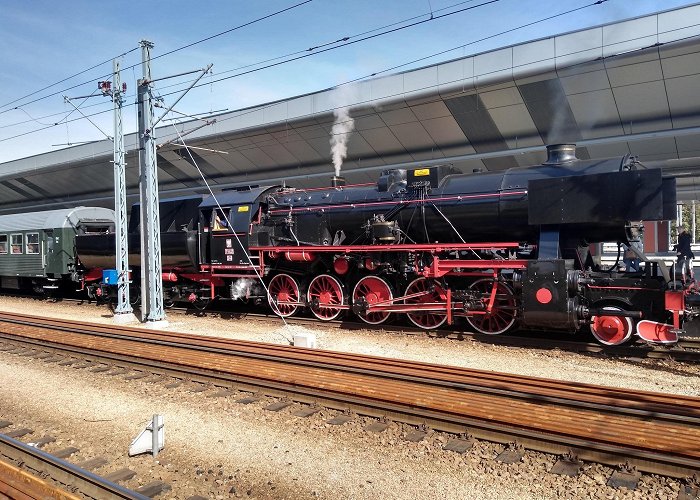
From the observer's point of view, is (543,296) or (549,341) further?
(549,341)

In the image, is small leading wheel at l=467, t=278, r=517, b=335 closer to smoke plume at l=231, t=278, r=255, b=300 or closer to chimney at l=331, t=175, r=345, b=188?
chimney at l=331, t=175, r=345, b=188

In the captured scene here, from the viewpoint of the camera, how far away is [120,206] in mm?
14461

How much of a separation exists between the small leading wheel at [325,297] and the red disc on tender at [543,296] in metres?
4.67

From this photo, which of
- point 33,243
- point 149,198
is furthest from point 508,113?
point 33,243

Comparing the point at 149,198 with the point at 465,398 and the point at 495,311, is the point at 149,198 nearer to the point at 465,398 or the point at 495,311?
the point at 495,311

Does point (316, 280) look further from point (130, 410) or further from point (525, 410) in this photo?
point (525, 410)

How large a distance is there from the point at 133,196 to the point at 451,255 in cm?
2860

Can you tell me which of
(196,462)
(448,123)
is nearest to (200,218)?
(196,462)

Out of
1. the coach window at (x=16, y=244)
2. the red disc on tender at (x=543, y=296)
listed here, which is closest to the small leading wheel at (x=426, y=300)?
the red disc on tender at (x=543, y=296)

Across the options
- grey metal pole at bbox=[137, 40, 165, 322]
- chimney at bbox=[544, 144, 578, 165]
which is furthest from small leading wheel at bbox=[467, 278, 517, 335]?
grey metal pole at bbox=[137, 40, 165, 322]

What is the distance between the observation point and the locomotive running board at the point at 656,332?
26.1ft

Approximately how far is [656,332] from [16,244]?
21950 millimetres

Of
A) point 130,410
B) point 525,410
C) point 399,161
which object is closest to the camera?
point 525,410

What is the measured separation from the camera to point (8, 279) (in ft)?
72.0
